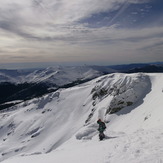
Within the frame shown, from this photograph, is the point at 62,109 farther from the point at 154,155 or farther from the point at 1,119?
the point at 154,155

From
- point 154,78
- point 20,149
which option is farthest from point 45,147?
point 154,78

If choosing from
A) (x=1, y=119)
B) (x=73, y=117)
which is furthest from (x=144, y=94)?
(x=1, y=119)

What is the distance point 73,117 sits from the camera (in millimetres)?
76312

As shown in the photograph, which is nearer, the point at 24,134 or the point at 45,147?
the point at 45,147

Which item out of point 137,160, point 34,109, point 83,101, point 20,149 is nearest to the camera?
point 137,160

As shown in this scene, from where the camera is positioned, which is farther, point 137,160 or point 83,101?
point 83,101

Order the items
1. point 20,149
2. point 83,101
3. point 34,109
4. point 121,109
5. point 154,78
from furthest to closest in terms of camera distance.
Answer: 1. point 34,109
2. point 83,101
3. point 20,149
4. point 154,78
5. point 121,109

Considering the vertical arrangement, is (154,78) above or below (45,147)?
above

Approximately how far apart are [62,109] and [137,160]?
80.0m

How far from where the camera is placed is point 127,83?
205 feet

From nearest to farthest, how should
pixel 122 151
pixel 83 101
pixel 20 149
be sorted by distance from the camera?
pixel 122 151 < pixel 20 149 < pixel 83 101

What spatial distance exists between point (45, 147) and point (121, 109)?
1133 inches

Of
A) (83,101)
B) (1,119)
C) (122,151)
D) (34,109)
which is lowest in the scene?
(1,119)

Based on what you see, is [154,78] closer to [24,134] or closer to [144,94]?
[144,94]
